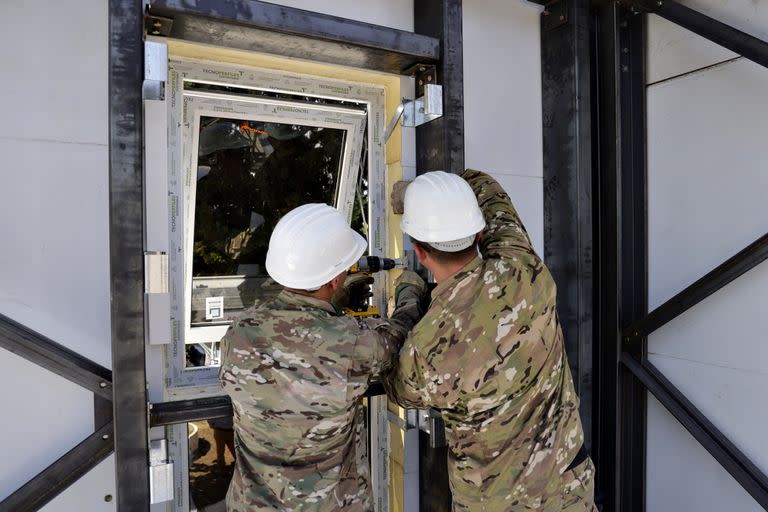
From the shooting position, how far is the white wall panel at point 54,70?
5.36 feet

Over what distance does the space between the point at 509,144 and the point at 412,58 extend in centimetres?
90

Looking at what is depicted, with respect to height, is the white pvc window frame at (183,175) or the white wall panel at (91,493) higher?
Result: the white pvc window frame at (183,175)

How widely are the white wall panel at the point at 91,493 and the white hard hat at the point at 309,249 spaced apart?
1069mm

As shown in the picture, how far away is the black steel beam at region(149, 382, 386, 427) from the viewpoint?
5.03 feet

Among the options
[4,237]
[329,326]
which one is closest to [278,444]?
[329,326]

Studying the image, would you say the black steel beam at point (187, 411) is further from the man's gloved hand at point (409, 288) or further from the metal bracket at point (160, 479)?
the man's gloved hand at point (409, 288)

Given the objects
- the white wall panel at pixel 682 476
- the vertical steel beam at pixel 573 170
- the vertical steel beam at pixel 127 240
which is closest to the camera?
the vertical steel beam at pixel 127 240

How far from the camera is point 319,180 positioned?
9.09 ft

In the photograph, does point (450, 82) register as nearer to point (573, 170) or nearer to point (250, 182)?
A: point (573, 170)

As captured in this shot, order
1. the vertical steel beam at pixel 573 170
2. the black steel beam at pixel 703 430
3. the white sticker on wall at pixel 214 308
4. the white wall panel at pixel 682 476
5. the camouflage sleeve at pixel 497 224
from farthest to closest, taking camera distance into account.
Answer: the white sticker on wall at pixel 214 308 → the vertical steel beam at pixel 573 170 → the white wall panel at pixel 682 476 → the black steel beam at pixel 703 430 → the camouflage sleeve at pixel 497 224

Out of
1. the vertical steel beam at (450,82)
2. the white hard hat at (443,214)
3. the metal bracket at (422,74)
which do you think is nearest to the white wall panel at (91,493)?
the white hard hat at (443,214)

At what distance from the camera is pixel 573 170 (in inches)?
93.4

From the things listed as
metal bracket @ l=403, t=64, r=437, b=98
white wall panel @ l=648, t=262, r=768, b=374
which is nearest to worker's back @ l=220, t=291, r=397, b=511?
metal bracket @ l=403, t=64, r=437, b=98

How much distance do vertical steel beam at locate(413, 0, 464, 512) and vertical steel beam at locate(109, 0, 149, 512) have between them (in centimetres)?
100
